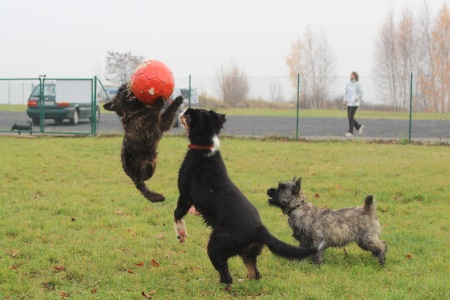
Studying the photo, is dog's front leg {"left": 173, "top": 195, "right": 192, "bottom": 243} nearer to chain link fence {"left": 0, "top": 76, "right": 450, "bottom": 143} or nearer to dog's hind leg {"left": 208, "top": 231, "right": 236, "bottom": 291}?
dog's hind leg {"left": 208, "top": 231, "right": 236, "bottom": 291}

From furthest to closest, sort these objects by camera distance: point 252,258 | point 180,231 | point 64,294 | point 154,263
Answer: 1. point 154,263
2. point 180,231
3. point 252,258
4. point 64,294

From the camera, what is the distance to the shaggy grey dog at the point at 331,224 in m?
6.00

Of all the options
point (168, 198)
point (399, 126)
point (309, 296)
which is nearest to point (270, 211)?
point (168, 198)

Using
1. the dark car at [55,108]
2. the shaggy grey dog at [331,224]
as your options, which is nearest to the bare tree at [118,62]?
the dark car at [55,108]

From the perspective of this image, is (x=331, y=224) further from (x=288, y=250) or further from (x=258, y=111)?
(x=258, y=111)

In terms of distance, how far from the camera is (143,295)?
4910 mm

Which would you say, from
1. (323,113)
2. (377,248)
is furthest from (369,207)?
(323,113)

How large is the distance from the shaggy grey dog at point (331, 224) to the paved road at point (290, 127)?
411 inches

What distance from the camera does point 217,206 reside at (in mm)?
5039

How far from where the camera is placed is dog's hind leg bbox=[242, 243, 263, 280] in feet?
16.5

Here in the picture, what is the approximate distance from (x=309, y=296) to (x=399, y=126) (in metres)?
19.5

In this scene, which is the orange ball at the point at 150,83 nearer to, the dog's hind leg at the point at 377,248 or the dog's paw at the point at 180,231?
the dog's paw at the point at 180,231

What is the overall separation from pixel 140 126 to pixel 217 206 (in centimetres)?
114

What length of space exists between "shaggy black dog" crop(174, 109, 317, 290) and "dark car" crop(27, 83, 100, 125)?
14.7 metres
